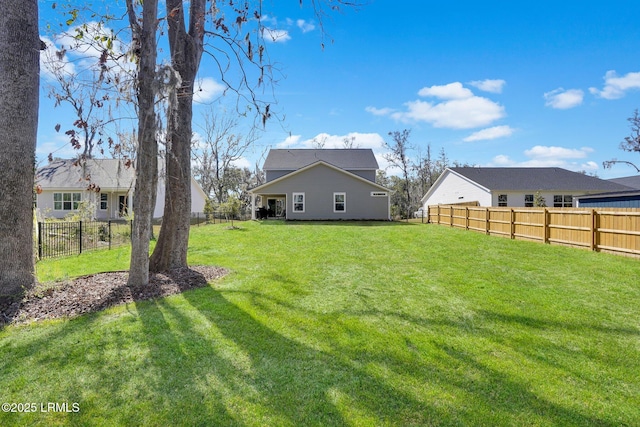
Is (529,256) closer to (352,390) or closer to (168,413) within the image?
(352,390)

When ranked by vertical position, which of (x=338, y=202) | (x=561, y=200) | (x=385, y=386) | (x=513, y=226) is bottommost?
(x=385, y=386)

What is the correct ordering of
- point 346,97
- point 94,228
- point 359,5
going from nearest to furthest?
point 359,5
point 94,228
point 346,97

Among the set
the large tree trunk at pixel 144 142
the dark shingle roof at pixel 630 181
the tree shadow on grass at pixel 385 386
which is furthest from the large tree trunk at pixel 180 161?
the dark shingle roof at pixel 630 181

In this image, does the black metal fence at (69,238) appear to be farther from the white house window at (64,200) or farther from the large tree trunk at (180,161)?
the white house window at (64,200)

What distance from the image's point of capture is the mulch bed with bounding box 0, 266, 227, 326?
4480mm

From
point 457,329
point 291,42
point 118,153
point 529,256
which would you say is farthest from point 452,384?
point 529,256

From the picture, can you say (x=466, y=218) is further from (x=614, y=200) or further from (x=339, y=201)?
(x=339, y=201)

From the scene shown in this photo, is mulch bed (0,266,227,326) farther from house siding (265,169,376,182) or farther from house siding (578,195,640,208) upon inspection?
house siding (578,195,640,208)

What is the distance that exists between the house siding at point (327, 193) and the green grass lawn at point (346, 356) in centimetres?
1584

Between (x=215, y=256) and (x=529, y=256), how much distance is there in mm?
9067

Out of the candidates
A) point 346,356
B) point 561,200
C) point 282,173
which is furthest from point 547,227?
point 282,173

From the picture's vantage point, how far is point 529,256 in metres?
9.02

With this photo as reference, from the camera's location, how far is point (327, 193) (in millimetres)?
22562

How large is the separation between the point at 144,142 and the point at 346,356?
4.83m
